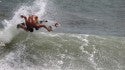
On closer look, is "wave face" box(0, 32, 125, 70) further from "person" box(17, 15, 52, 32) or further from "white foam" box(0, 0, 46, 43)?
"person" box(17, 15, 52, 32)

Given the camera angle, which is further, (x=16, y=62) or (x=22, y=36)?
(x=22, y=36)

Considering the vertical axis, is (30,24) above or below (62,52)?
above

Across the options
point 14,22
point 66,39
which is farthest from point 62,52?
point 14,22

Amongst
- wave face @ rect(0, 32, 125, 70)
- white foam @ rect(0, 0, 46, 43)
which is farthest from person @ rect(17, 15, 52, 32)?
white foam @ rect(0, 0, 46, 43)

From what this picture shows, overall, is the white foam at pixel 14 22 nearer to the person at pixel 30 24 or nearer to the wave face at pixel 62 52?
the wave face at pixel 62 52

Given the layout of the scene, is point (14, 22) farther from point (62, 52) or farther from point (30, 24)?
point (62, 52)

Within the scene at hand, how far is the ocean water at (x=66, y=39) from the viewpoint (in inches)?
714

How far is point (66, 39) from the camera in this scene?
2067 cm

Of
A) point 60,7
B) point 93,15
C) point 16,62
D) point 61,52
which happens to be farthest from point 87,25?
point 16,62

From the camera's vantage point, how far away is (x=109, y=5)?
28391mm

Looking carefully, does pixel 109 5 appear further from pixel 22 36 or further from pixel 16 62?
pixel 16 62

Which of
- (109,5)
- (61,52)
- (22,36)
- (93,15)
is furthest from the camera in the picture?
(109,5)

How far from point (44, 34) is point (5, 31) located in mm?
2185

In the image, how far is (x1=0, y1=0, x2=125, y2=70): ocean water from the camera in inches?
714
